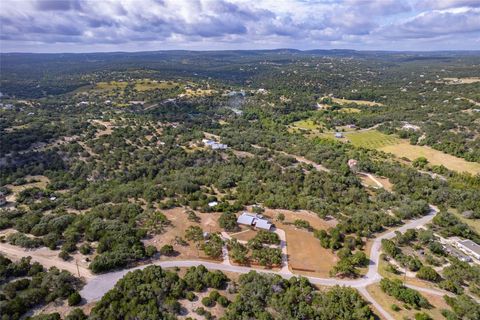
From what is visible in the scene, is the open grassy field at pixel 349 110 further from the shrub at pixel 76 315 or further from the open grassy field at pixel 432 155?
the shrub at pixel 76 315

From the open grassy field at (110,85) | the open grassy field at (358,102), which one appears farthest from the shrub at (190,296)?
the open grassy field at (110,85)

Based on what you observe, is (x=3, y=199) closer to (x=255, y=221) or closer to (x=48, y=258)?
(x=48, y=258)

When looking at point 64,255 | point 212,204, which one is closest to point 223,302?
point 64,255

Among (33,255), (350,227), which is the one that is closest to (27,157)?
(33,255)

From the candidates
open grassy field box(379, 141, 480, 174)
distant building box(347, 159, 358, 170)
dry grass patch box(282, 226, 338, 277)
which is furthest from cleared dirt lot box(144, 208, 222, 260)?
open grassy field box(379, 141, 480, 174)

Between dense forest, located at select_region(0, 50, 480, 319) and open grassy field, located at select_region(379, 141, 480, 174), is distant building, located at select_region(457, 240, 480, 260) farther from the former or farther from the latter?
open grassy field, located at select_region(379, 141, 480, 174)

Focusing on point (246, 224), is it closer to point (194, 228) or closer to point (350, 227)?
point (194, 228)
